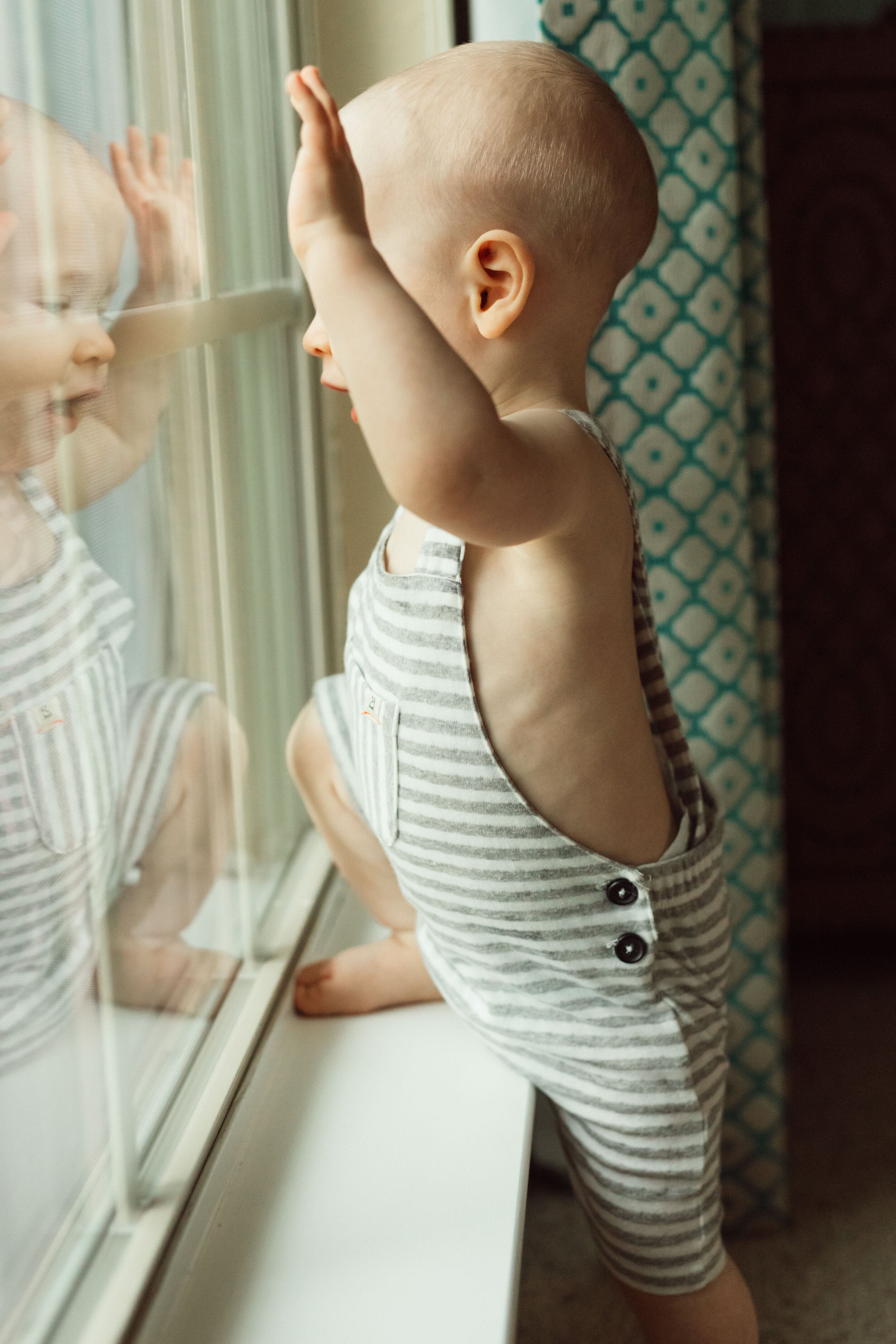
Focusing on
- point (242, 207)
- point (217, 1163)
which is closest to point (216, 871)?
point (217, 1163)

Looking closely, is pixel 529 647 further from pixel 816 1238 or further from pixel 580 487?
pixel 816 1238

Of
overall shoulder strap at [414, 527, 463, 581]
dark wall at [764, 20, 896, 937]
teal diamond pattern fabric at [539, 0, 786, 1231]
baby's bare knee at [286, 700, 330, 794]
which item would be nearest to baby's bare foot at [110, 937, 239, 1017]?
baby's bare knee at [286, 700, 330, 794]

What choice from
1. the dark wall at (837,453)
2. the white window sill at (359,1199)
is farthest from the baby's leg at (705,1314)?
the dark wall at (837,453)

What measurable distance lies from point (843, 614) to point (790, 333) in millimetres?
361

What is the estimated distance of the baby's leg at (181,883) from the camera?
→ 0.63 meters

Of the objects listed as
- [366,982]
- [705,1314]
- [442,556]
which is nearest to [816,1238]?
[705,1314]

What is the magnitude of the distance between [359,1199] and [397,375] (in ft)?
1.52

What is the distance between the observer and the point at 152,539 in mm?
667

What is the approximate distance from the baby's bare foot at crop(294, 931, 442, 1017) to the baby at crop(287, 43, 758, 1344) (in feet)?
0.16

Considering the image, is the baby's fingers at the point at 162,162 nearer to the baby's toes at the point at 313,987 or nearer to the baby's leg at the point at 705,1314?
the baby's toes at the point at 313,987

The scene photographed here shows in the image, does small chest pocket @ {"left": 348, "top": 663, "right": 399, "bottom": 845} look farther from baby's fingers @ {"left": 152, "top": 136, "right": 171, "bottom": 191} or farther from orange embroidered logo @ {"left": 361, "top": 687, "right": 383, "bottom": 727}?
baby's fingers @ {"left": 152, "top": 136, "right": 171, "bottom": 191}

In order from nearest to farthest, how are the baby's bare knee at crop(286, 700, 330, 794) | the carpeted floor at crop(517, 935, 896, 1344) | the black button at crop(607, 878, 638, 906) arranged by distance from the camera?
the black button at crop(607, 878, 638, 906) → the baby's bare knee at crop(286, 700, 330, 794) → the carpeted floor at crop(517, 935, 896, 1344)

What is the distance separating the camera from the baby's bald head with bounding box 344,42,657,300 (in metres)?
0.58

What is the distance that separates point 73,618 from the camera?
1.79 ft
